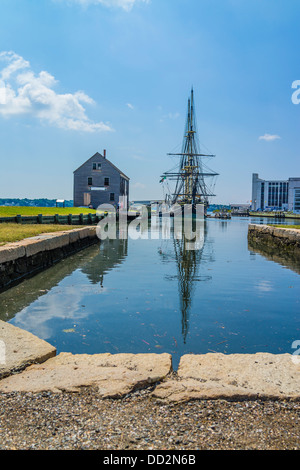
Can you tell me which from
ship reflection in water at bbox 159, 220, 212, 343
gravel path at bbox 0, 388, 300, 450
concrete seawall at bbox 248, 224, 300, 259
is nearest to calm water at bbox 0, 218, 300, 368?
ship reflection in water at bbox 159, 220, 212, 343

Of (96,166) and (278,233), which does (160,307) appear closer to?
(278,233)

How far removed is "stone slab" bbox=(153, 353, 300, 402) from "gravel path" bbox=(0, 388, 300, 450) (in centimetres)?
9

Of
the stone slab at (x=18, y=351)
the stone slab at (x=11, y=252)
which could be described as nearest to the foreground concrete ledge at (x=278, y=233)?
the stone slab at (x=11, y=252)

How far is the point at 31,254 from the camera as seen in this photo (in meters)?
11.9

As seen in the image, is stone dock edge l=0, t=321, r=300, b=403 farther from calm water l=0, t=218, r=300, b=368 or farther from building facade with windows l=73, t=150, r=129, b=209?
building facade with windows l=73, t=150, r=129, b=209

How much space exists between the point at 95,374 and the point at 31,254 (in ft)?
28.6

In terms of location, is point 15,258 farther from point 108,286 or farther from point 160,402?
point 160,402

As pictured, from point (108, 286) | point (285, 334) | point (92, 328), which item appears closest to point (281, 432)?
point (285, 334)

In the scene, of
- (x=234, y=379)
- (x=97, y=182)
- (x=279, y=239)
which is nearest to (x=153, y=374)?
(x=234, y=379)

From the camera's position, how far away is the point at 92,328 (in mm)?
6395

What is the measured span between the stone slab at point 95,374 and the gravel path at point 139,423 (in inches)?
4.3

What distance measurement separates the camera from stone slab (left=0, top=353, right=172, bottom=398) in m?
3.53
